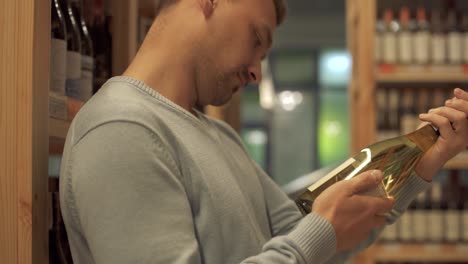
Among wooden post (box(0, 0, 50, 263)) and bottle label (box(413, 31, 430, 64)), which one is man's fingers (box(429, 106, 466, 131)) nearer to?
wooden post (box(0, 0, 50, 263))

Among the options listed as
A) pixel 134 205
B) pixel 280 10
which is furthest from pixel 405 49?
pixel 134 205

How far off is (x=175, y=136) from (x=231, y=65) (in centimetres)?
21

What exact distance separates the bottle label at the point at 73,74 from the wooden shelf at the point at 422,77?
210cm

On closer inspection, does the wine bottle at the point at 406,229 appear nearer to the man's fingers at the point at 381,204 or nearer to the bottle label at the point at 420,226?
the bottle label at the point at 420,226

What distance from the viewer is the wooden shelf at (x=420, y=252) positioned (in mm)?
3236

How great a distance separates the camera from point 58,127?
1.29m

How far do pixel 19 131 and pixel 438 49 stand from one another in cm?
264

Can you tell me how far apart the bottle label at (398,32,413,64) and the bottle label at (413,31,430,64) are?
0.03 metres

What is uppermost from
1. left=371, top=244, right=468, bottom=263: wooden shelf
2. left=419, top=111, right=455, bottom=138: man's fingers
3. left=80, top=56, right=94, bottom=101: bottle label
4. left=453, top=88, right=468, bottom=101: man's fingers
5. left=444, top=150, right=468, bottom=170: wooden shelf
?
left=80, top=56, right=94, bottom=101: bottle label

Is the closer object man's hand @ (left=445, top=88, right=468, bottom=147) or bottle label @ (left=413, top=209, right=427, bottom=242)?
man's hand @ (left=445, top=88, right=468, bottom=147)

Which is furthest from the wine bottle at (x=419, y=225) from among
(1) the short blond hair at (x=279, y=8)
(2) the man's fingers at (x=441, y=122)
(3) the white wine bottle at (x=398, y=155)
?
(1) the short blond hair at (x=279, y=8)

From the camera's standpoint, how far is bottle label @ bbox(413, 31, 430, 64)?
335 centimetres

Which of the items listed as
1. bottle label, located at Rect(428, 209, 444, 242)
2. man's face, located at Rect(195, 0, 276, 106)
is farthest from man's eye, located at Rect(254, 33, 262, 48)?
bottle label, located at Rect(428, 209, 444, 242)

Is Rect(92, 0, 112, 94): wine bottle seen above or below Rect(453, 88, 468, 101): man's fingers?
above
